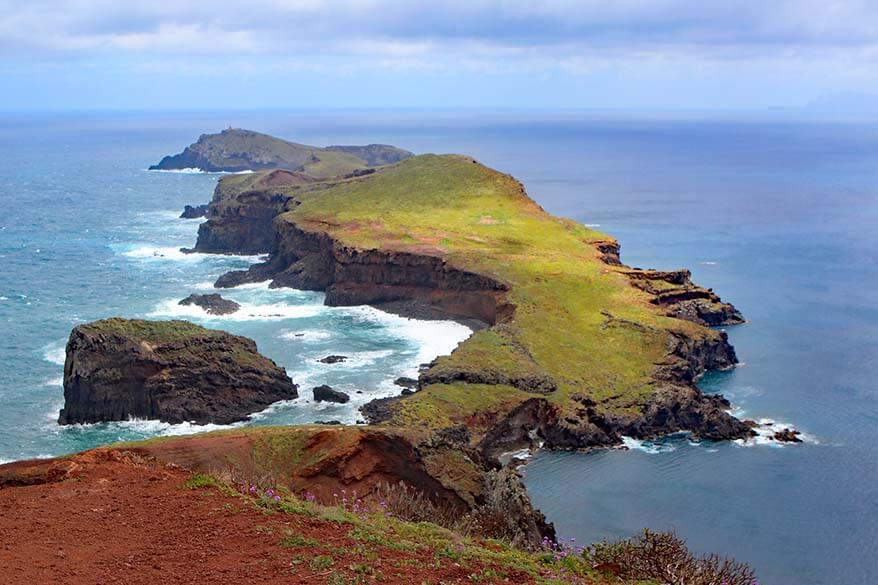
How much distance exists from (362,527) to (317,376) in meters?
49.9

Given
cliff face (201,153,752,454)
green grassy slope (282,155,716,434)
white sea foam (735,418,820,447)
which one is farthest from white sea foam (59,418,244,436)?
white sea foam (735,418,820,447)

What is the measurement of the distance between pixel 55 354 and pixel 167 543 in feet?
200

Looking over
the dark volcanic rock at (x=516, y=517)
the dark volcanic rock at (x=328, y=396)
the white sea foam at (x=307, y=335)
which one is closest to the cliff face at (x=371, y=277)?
the white sea foam at (x=307, y=335)

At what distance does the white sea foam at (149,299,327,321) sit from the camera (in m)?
90.4

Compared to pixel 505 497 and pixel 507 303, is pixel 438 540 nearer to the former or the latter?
pixel 505 497

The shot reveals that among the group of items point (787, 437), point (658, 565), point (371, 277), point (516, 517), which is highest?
point (658, 565)

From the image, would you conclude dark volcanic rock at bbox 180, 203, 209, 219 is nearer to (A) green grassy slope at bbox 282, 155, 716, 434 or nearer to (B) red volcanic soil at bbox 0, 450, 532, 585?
(A) green grassy slope at bbox 282, 155, 716, 434

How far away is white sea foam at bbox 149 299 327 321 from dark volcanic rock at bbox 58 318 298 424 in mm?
21838

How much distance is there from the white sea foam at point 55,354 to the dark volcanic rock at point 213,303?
15227 millimetres

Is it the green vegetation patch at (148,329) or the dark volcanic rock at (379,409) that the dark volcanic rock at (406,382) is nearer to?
the dark volcanic rock at (379,409)

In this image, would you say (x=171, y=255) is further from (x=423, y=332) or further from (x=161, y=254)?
(x=423, y=332)

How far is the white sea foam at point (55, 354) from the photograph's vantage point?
76.0 metres

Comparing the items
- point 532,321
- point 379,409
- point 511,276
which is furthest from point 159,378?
point 511,276

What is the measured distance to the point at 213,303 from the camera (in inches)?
3669
